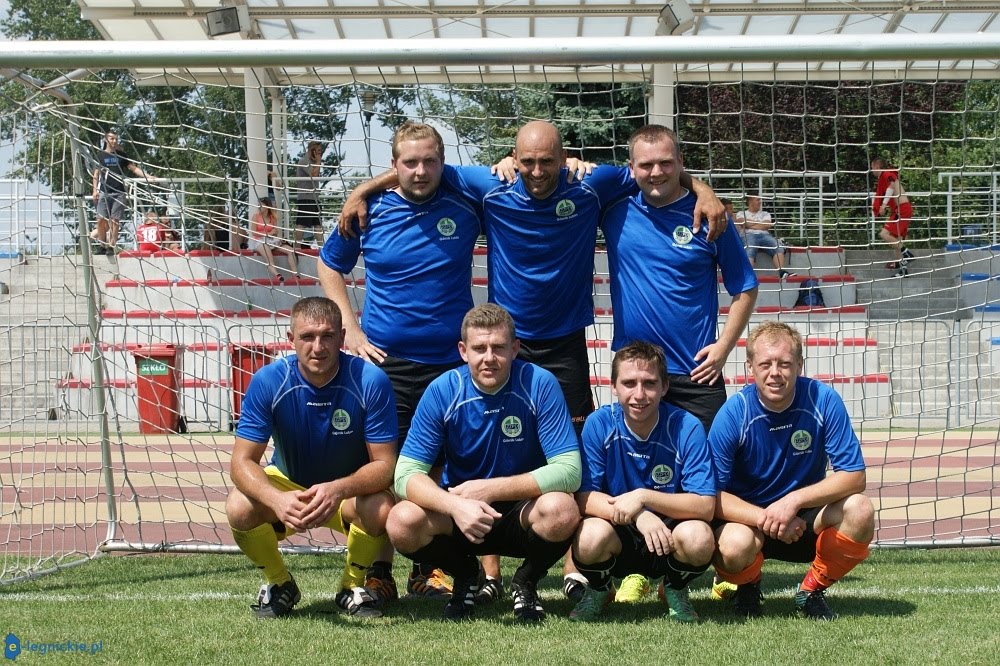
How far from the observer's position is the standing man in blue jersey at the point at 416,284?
197 inches

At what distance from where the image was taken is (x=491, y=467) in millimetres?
4539

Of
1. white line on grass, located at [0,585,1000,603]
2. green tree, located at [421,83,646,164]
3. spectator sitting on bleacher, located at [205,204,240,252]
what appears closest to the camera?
white line on grass, located at [0,585,1000,603]

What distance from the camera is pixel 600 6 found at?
15.1 metres

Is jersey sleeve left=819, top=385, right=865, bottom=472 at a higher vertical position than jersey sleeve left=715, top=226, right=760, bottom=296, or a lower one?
lower

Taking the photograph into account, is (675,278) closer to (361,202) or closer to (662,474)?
(662,474)

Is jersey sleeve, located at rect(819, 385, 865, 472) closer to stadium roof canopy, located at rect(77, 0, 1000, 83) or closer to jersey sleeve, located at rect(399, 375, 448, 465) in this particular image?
jersey sleeve, located at rect(399, 375, 448, 465)

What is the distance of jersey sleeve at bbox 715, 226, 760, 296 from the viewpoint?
4.95 meters

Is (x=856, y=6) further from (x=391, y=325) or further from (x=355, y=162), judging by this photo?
(x=391, y=325)

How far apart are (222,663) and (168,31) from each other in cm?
1414

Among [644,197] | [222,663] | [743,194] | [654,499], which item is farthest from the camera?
[743,194]

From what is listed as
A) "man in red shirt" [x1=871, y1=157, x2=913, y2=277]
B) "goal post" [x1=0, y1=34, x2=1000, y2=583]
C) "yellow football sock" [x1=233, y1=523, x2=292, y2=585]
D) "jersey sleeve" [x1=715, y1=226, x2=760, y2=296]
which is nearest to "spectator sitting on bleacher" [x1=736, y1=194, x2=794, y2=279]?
"goal post" [x1=0, y1=34, x2=1000, y2=583]

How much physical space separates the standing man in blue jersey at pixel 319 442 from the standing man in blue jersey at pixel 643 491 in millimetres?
870

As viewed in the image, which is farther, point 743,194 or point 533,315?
point 743,194

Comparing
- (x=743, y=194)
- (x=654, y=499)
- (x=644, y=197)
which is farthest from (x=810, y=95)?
(x=654, y=499)
